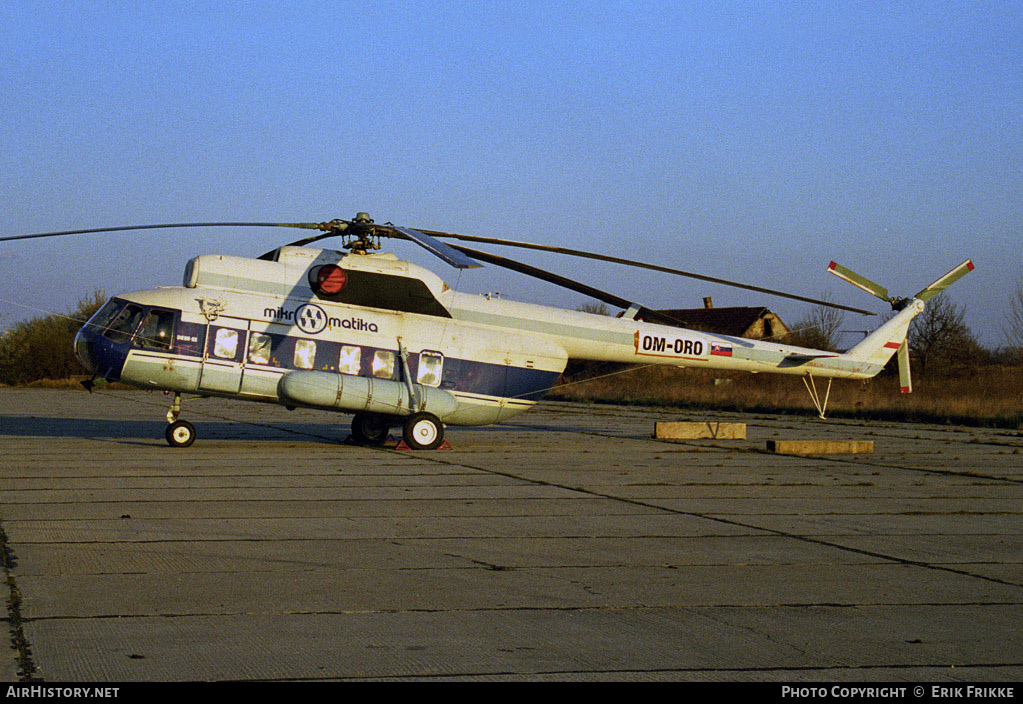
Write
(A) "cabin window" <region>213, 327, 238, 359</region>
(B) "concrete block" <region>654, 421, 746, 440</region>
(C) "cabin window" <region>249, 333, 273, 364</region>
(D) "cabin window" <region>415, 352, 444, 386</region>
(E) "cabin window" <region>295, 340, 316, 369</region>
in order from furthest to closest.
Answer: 1. (B) "concrete block" <region>654, 421, 746, 440</region>
2. (D) "cabin window" <region>415, 352, 444, 386</region>
3. (E) "cabin window" <region>295, 340, 316, 369</region>
4. (C) "cabin window" <region>249, 333, 273, 364</region>
5. (A) "cabin window" <region>213, 327, 238, 359</region>

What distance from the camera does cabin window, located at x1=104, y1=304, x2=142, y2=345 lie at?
16.4 metres

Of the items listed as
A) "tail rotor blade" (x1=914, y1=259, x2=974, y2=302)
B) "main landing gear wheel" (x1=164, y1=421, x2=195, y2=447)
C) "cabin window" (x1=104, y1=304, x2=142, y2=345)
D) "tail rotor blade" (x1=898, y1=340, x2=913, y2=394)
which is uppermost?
"tail rotor blade" (x1=914, y1=259, x2=974, y2=302)

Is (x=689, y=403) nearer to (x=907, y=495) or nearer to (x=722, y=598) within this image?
(x=907, y=495)

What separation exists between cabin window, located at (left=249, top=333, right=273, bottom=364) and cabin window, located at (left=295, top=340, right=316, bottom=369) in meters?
0.48

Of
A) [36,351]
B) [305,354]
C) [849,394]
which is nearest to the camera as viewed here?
[305,354]

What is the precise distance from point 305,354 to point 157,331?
2471mm

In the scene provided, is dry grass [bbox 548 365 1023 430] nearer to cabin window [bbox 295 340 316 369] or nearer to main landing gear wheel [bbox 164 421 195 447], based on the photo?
cabin window [bbox 295 340 316 369]

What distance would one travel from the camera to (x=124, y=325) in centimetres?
1644

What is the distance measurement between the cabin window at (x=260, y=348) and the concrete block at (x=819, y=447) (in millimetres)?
9538

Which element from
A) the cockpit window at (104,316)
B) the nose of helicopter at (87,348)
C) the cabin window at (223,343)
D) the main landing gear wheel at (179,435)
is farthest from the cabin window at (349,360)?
the nose of helicopter at (87,348)

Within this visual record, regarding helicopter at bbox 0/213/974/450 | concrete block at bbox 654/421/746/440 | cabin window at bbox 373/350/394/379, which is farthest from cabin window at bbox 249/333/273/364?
concrete block at bbox 654/421/746/440

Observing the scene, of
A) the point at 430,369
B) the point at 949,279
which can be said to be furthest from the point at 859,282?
the point at 430,369

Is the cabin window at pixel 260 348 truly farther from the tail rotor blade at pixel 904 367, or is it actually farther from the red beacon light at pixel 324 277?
the tail rotor blade at pixel 904 367

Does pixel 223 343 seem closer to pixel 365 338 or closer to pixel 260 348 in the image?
pixel 260 348
